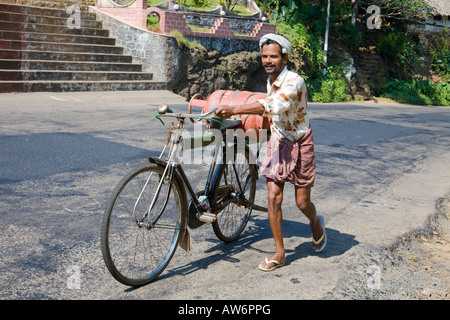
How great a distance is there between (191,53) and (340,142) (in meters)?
8.24

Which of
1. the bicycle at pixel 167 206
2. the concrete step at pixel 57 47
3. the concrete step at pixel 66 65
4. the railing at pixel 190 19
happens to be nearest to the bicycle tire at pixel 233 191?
the bicycle at pixel 167 206

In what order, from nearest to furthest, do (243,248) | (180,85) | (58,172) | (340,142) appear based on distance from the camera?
(243,248) → (58,172) → (340,142) → (180,85)

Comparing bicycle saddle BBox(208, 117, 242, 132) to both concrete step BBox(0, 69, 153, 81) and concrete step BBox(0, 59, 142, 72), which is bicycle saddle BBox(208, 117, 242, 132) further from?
concrete step BBox(0, 59, 142, 72)

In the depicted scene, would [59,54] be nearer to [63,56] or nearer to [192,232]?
[63,56]

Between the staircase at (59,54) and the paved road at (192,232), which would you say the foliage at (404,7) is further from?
the paved road at (192,232)

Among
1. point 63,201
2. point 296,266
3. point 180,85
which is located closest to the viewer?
point 296,266

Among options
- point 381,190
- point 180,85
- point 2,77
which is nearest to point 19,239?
point 381,190

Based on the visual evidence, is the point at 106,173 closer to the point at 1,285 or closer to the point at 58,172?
the point at 58,172

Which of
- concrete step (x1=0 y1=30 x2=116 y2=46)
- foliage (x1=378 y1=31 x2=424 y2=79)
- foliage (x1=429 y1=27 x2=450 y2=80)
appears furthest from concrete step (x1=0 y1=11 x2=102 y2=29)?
foliage (x1=429 y1=27 x2=450 y2=80)

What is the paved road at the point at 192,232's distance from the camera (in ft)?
12.6

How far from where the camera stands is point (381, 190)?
7016 mm

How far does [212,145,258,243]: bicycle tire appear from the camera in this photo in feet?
14.5

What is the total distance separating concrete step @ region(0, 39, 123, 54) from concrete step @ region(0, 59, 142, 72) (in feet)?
2.31

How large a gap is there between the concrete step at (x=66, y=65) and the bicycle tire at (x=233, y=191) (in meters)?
10.3
